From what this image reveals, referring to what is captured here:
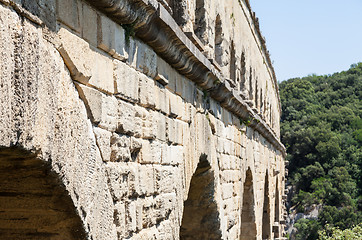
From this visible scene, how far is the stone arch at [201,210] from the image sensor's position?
20.9ft

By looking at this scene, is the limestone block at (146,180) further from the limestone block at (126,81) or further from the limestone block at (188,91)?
the limestone block at (188,91)

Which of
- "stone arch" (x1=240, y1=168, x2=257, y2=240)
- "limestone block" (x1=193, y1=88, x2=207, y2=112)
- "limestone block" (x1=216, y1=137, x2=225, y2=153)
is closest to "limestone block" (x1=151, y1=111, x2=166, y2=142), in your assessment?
"limestone block" (x1=193, y1=88, x2=207, y2=112)

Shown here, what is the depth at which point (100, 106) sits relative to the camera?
10.1ft

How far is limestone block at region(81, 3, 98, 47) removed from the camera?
2.95 m

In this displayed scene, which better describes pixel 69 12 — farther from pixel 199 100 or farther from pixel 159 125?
pixel 199 100

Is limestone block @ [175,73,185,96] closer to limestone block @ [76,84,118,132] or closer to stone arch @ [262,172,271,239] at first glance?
limestone block @ [76,84,118,132]

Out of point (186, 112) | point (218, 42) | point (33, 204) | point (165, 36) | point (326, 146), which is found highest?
point (218, 42)

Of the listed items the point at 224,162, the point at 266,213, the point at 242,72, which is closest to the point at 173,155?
the point at 224,162

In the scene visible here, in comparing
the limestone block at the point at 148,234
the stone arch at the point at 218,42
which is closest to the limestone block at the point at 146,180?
the limestone block at the point at 148,234

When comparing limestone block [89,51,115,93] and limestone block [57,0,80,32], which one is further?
limestone block [89,51,115,93]

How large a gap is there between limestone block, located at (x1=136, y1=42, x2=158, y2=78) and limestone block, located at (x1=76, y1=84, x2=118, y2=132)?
0.59 m

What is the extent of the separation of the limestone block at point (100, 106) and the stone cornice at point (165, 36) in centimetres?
53

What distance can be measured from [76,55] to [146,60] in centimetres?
117

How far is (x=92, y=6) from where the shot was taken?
3057mm
